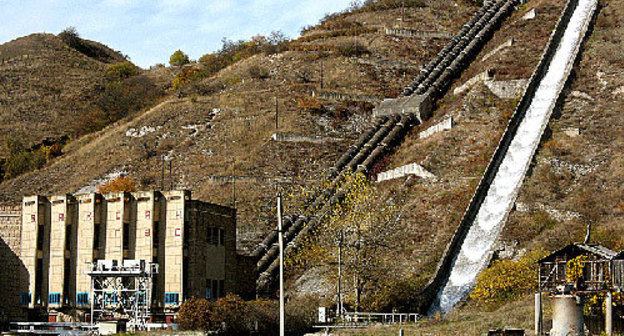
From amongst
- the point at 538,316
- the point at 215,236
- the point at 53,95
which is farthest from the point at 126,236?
the point at 53,95

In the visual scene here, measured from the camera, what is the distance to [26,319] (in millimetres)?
51375

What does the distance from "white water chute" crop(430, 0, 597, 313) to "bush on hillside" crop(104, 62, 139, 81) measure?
284 feet

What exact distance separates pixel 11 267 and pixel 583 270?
114 ft

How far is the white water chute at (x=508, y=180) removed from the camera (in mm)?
55062

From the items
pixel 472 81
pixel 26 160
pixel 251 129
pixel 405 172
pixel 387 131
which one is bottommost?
pixel 405 172

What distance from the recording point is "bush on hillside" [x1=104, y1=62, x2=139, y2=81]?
6029 inches

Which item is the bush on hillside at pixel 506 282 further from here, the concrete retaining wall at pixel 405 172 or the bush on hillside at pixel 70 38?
the bush on hillside at pixel 70 38

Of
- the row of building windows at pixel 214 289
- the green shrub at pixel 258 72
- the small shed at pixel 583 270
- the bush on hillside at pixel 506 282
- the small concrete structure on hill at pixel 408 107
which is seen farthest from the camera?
the green shrub at pixel 258 72

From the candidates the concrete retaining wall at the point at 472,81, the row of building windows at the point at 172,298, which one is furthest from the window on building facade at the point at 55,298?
the concrete retaining wall at the point at 472,81

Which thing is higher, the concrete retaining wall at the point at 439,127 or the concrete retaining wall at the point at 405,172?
the concrete retaining wall at the point at 439,127

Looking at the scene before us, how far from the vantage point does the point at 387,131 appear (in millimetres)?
85375

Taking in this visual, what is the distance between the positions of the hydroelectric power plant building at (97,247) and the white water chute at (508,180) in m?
15.2

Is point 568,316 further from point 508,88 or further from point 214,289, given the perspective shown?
point 508,88

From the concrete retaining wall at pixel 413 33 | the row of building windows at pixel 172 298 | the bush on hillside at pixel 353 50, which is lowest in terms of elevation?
the row of building windows at pixel 172 298
